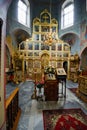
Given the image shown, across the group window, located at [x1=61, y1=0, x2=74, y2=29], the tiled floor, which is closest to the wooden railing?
the tiled floor

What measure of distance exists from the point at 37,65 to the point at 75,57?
13.4 ft

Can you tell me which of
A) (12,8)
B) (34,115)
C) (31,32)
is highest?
(12,8)

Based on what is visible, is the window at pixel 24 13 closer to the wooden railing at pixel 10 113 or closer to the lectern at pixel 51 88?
the lectern at pixel 51 88

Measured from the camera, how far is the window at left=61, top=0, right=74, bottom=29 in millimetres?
15176

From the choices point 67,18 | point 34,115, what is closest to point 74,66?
point 67,18

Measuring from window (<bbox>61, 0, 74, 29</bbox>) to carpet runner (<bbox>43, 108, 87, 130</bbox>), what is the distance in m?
12.6

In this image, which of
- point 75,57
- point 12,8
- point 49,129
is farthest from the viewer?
point 75,57

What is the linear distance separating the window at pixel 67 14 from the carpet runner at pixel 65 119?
41.4 feet

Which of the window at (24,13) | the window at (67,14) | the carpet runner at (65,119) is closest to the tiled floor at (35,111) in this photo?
the carpet runner at (65,119)

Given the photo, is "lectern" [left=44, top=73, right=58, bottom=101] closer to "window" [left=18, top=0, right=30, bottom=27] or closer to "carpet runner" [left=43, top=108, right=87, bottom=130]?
"carpet runner" [left=43, top=108, right=87, bottom=130]

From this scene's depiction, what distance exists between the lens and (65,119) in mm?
3816

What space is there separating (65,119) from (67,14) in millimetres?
14602

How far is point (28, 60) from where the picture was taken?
44.7 ft

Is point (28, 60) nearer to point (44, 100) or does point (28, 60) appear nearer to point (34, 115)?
point (44, 100)
